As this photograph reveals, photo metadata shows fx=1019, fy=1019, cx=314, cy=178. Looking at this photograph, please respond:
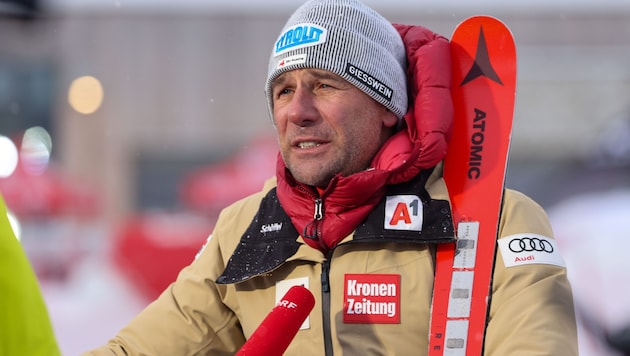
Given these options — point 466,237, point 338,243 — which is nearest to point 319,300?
point 338,243

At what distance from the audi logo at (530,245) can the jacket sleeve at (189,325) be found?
82 cm

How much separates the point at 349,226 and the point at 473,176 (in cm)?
39

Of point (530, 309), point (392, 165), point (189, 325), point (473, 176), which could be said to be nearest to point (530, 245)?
point (530, 309)

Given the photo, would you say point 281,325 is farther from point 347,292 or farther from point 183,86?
point 183,86

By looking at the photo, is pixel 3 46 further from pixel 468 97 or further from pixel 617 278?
pixel 468 97

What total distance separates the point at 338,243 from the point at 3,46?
61.4 ft

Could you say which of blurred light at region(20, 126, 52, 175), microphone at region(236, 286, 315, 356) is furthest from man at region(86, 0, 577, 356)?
blurred light at region(20, 126, 52, 175)

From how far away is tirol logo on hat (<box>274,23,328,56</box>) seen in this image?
284 cm

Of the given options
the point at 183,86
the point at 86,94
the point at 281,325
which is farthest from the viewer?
the point at 86,94

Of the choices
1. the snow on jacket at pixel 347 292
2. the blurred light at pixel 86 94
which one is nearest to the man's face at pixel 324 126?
the snow on jacket at pixel 347 292

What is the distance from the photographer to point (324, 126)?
9.25ft

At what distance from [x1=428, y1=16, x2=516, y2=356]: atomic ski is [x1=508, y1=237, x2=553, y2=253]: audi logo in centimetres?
6

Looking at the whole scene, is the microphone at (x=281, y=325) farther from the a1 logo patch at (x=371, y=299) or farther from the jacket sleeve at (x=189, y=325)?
the jacket sleeve at (x=189, y=325)

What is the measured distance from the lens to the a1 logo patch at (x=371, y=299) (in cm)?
262
